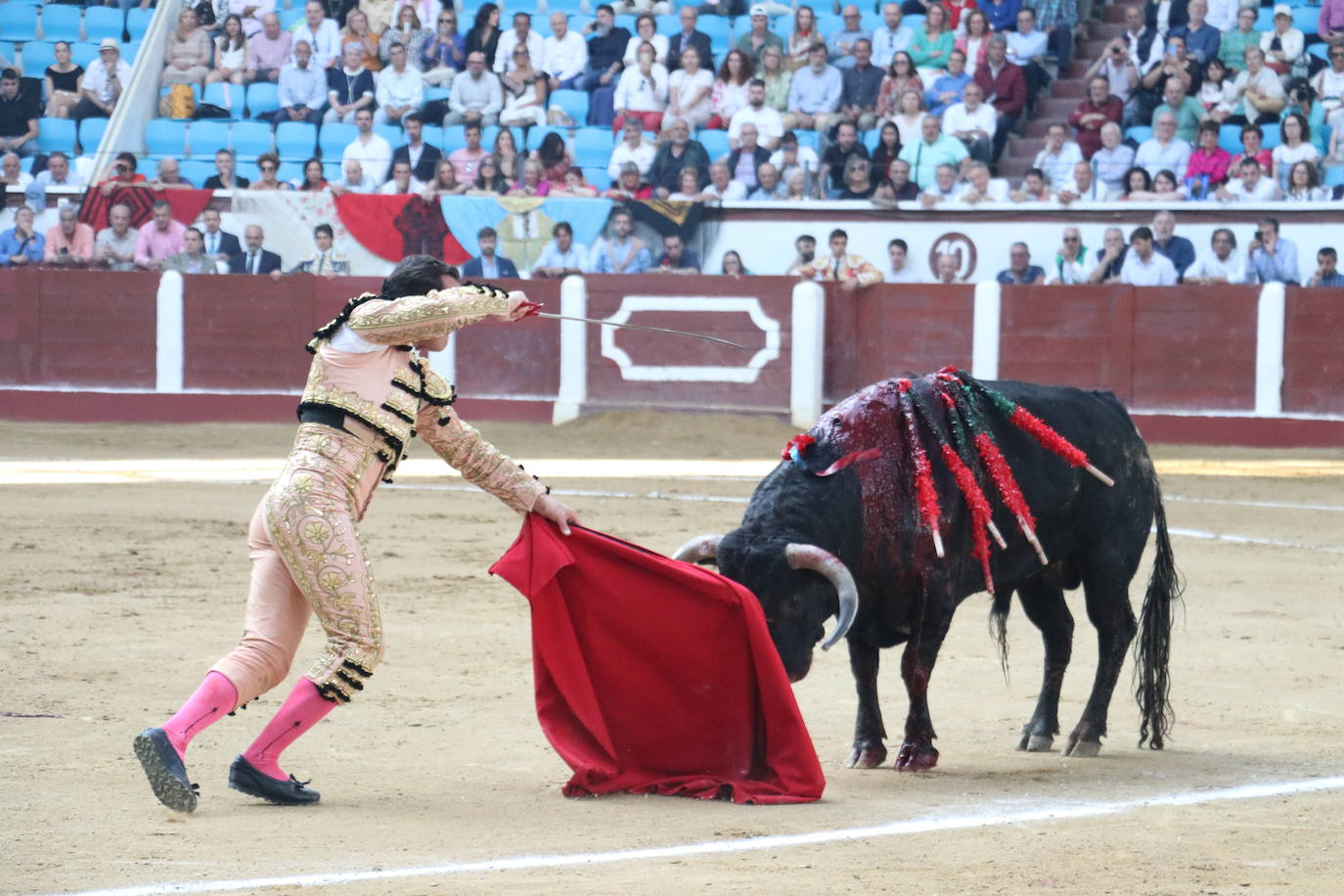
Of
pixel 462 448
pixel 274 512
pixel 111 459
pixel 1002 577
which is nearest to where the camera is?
pixel 274 512

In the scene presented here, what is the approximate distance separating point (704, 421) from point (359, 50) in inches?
175

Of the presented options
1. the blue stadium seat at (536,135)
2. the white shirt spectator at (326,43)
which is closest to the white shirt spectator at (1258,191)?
the blue stadium seat at (536,135)

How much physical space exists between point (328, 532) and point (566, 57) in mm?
11185

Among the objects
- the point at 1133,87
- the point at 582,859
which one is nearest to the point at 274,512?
the point at 582,859

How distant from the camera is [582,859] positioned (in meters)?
3.30

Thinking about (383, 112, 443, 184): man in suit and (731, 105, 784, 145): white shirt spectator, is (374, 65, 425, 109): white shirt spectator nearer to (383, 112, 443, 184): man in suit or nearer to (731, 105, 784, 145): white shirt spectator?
(383, 112, 443, 184): man in suit

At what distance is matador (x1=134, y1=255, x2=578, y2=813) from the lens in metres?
3.72

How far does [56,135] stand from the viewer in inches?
594

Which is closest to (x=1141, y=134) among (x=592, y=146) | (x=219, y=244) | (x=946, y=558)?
(x=592, y=146)

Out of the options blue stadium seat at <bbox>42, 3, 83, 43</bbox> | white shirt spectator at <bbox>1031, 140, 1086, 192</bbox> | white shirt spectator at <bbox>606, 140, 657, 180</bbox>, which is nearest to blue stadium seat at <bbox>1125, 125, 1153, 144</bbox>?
white shirt spectator at <bbox>1031, 140, 1086, 192</bbox>

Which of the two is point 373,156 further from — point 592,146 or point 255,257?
point 592,146

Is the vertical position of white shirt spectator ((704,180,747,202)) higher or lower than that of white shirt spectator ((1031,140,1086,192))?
lower

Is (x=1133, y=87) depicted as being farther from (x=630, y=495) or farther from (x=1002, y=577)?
(x=1002, y=577)

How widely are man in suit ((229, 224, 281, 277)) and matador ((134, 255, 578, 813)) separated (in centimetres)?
998
